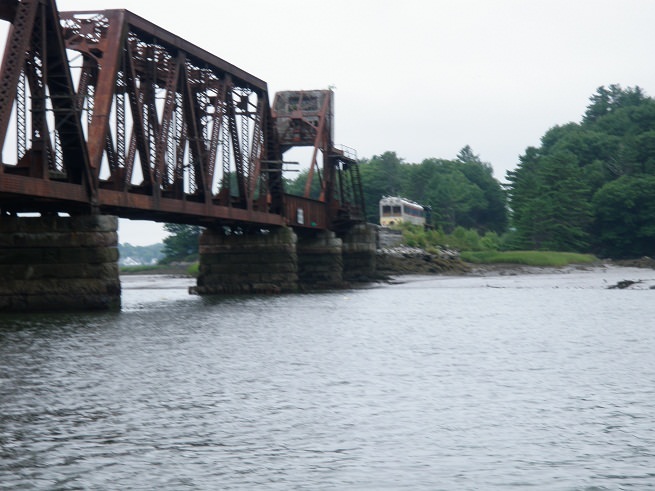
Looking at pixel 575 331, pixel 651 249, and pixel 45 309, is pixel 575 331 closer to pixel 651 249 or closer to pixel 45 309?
pixel 45 309

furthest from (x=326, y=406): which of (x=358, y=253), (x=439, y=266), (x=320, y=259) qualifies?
(x=439, y=266)

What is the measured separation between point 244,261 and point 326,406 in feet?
158

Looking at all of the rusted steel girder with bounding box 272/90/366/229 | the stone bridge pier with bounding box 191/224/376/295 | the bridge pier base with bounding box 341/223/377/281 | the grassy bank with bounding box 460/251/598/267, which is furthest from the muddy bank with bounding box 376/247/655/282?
the stone bridge pier with bounding box 191/224/376/295

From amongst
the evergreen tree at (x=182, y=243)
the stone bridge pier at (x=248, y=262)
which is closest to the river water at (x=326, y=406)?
the stone bridge pier at (x=248, y=262)

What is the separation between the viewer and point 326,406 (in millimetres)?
17484

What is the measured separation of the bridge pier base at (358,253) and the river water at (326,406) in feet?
166

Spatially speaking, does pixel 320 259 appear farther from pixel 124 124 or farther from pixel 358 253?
pixel 124 124

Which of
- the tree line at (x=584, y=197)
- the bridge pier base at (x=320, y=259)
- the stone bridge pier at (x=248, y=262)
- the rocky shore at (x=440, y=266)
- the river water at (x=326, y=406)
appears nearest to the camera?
the river water at (x=326, y=406)

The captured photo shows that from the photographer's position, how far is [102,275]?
38.8m

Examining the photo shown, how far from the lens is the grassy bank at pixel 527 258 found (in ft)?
348

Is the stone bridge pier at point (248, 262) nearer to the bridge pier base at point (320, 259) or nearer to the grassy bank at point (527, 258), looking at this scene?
the bridge pier base at point (320, 259)

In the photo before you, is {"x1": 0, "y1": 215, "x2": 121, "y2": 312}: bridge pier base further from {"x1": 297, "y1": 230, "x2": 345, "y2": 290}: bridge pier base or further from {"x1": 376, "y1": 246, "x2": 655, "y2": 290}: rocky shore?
{"x1": 376, "y1": 246, "x2": 655, "y2": 290}: rocky shore

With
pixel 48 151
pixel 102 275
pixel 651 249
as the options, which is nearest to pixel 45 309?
pixel 102 275

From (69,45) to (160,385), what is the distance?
26.2m
